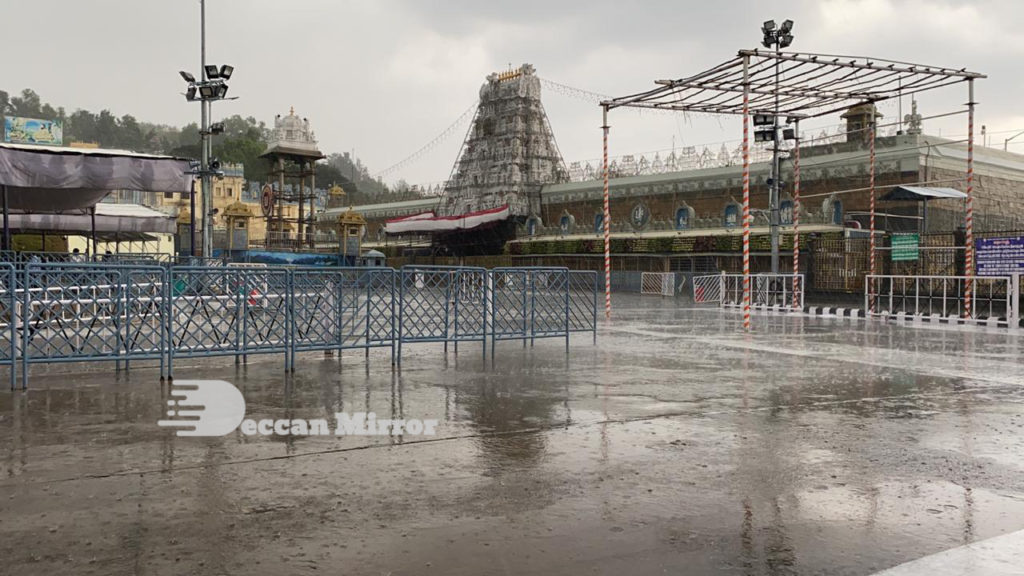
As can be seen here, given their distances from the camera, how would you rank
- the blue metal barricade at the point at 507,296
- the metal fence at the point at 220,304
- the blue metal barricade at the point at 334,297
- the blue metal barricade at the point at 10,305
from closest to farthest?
the blue metal barricade at the point at 10,305
the metal fence at the point at 220,304
the blue metal barricade at the point at 334,297
the blue metal barricade at the point at 507,296

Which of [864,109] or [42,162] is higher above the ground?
[864,109]

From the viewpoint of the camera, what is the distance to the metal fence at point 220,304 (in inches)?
362

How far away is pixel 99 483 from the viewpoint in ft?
16.8

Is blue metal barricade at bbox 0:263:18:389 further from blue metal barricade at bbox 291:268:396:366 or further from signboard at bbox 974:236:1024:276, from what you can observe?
signboard at bbox 974:236:1024:276

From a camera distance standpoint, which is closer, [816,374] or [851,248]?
[816,374]

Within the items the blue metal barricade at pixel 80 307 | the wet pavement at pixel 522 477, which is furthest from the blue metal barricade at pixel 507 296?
the blue metal barricade at pixel 80 307

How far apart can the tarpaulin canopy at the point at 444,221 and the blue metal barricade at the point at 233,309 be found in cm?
4559

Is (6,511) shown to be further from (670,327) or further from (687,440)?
(670,327)

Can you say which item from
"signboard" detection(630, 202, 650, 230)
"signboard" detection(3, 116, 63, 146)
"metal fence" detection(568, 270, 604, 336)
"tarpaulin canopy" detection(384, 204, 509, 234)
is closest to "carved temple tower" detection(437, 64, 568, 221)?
"tarpaulin canopy" detection(384, 204, 509, 234)

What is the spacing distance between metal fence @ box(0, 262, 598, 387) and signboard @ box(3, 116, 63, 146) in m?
57.3

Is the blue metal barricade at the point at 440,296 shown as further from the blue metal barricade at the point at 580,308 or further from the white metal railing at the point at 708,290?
the white metal railing at the point at 708,290

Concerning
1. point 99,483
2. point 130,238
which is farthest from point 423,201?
point 99,483

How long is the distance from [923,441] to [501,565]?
4.61 meters

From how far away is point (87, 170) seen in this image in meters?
14.3
